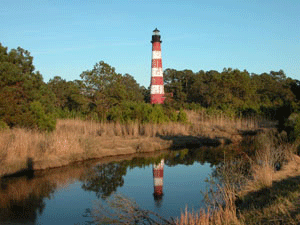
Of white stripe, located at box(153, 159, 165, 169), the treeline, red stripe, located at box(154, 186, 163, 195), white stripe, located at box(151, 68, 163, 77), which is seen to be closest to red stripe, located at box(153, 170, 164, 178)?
white stripe, located at box(153, 159, 165, 169)

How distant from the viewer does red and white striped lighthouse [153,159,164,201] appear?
10266 mm

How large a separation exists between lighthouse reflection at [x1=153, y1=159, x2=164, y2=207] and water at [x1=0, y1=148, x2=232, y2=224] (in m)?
0.05

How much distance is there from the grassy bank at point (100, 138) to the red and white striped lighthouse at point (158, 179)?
2682 millimetres

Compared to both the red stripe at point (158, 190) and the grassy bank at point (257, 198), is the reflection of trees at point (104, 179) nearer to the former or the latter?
the red stripe at point (158, 190)

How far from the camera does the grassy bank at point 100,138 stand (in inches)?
509

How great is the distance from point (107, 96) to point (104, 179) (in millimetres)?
11832

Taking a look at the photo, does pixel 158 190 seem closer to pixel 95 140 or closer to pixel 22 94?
pixel 95 140

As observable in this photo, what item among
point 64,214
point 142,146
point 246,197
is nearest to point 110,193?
point 64,214

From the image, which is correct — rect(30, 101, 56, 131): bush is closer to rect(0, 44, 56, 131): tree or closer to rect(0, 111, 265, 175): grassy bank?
rect(0, 44, 56, 131): tree

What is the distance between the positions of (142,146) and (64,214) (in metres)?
8.83

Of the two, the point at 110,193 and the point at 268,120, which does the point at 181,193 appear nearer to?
the point at 110,193

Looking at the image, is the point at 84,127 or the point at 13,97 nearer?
the point at 13,97

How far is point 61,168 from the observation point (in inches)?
519

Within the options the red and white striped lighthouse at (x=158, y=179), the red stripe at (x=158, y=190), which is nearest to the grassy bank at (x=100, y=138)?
the red and white striped lighthouse at (x=158, y=179)
